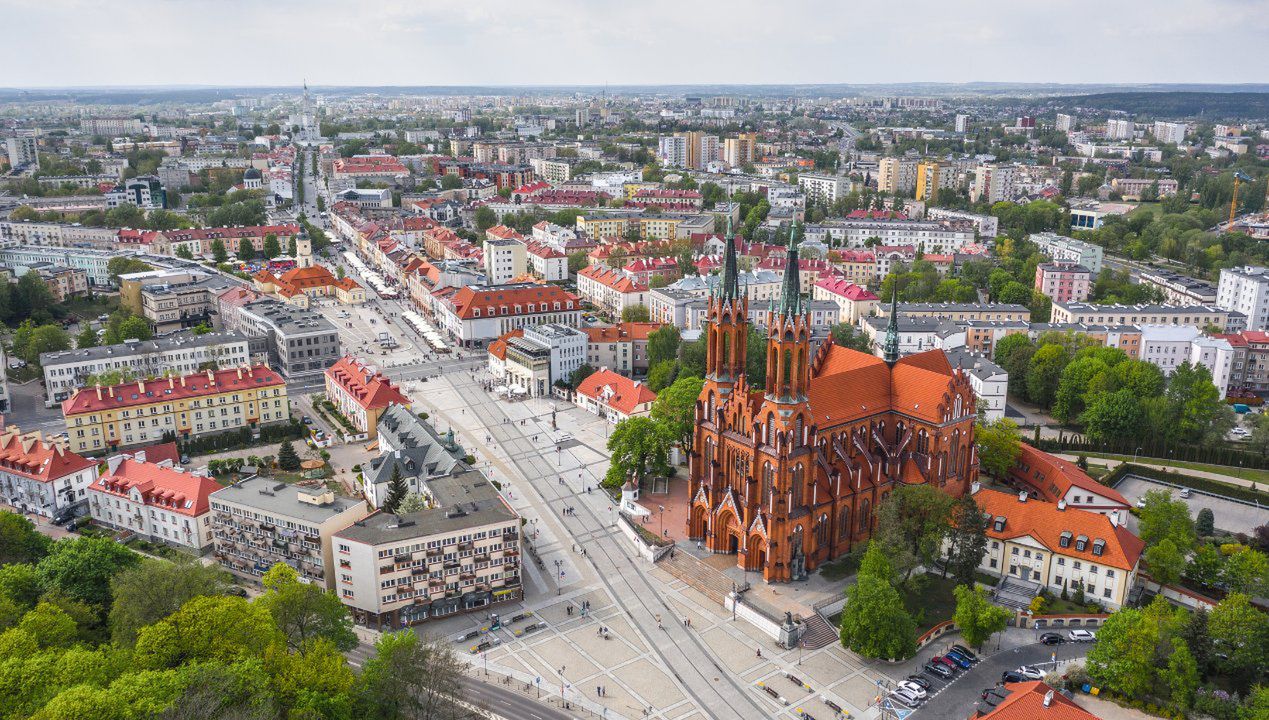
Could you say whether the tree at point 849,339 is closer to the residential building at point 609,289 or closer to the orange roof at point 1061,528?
the residential building at point 609,289

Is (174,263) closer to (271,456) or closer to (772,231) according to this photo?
(271,456)

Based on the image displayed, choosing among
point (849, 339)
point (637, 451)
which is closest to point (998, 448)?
point (637, 451)

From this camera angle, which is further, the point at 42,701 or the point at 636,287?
the point at 636,287

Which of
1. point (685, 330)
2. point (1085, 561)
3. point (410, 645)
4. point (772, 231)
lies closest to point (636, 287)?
point (685, 330)

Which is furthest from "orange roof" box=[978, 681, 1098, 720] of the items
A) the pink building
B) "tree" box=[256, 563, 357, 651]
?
the pink building

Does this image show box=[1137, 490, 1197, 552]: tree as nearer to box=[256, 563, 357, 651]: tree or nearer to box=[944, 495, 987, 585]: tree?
box=[944, 495, 987, 585]: tree

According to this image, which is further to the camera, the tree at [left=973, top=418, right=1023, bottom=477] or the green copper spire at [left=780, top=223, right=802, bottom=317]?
the tree at [left=973, top=418, right=1023, bottom=477]
